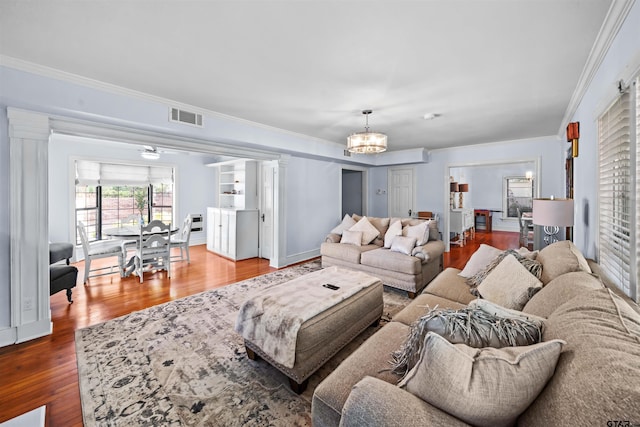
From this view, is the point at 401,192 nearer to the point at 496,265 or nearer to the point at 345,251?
the point at 345,251

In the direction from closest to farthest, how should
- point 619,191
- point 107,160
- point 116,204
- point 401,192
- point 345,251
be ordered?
point 619,191 < point 345,251 < point 107,160 < point 116,204 < point 401,192

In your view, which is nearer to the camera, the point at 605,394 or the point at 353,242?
the point at 605,394

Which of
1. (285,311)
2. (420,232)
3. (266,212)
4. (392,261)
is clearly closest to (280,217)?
(266,212)

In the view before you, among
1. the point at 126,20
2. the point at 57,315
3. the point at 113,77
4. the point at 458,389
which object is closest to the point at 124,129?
the point at 113,77

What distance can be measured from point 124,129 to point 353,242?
11.4ft

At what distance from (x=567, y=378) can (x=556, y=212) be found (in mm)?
2540

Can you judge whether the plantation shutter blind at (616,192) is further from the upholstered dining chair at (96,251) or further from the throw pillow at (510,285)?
the upholstered dining chair at (96,251)

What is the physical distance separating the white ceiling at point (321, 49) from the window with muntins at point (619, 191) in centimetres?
70

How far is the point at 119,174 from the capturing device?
5.91 meters

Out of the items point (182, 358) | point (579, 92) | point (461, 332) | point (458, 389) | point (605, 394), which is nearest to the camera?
point (605, 394)

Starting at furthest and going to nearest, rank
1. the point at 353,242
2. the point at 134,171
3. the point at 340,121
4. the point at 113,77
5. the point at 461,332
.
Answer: the point at 134,171
the point at 353,242
the point at 340,121
the point at 113,77
the point at 461,332

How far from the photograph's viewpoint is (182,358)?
7.27 ft

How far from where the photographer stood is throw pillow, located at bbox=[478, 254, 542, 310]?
6.05 feet

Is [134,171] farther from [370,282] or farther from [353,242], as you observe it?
[370,282]
